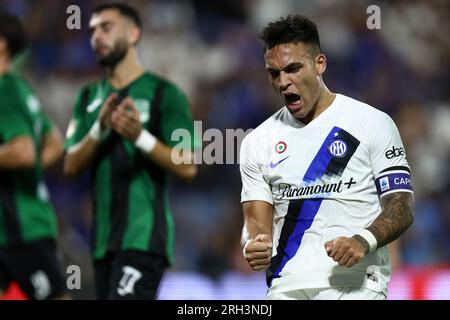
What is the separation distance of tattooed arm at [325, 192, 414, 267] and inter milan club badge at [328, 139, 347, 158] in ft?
0.97

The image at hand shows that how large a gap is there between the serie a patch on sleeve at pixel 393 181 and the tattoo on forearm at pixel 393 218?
0.08 feet

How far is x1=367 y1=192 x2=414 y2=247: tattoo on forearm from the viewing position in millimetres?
4016

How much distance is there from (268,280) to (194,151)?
6.06 feet

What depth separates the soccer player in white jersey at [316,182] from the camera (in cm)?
420

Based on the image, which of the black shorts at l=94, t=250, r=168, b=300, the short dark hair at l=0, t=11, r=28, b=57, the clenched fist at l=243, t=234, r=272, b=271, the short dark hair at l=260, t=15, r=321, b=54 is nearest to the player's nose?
the short dark hair at l=260, t=15, r=321, b=54

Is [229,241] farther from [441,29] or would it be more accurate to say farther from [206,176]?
[441,29]

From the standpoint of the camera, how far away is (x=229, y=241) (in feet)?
28.0

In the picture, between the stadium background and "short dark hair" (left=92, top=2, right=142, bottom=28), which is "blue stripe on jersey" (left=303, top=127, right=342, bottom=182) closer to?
"short dark hair" (left=92, top=2, right=142, bottom=28)

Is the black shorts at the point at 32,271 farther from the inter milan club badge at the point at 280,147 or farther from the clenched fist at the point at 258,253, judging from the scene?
the clenched fist at the point at 258,253

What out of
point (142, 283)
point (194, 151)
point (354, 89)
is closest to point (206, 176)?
point (354, 89)

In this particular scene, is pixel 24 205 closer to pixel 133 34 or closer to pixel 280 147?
pixel 133 34

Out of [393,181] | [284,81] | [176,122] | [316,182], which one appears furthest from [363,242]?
[176,122]

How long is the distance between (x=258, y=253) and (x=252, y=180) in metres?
0.63

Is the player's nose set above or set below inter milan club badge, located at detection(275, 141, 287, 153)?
above
